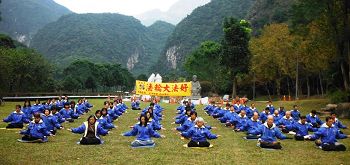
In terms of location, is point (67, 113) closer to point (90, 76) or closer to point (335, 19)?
point (335, 19)

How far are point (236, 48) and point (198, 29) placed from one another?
76.8 metres

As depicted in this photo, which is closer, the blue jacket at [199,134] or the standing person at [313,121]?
the blue jacket at [199,134]

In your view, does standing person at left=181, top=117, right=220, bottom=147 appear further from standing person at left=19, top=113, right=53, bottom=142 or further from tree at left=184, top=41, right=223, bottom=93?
tree at left=184, top=41, right=223, bottom=93

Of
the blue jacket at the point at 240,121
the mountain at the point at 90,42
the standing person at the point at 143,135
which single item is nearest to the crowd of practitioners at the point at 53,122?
the standing person at the point at 143,135

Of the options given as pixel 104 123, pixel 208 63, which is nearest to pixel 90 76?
pixel 208 63

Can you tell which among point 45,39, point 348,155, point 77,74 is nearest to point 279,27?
point 348,155

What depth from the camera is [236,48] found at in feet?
201

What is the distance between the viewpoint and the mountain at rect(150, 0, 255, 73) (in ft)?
415

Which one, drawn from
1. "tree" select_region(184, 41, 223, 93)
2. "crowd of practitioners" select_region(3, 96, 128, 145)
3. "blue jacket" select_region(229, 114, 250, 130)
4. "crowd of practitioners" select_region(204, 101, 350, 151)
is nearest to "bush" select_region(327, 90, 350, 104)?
"crowd of practitioners" select_region(204, 101, 350, 151)

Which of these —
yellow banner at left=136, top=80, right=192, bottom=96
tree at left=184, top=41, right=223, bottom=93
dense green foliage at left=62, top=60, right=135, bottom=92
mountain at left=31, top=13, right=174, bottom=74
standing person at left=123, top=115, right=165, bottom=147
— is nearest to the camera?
standing person at left=123, top=115, right=165, bottom=147

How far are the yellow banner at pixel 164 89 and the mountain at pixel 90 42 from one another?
87.5m

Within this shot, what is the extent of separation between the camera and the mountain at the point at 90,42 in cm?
15359

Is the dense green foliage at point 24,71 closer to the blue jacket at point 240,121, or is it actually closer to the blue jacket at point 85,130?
the blue jacket at point 240,121

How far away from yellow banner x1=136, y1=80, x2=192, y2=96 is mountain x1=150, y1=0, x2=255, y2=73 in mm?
73293
